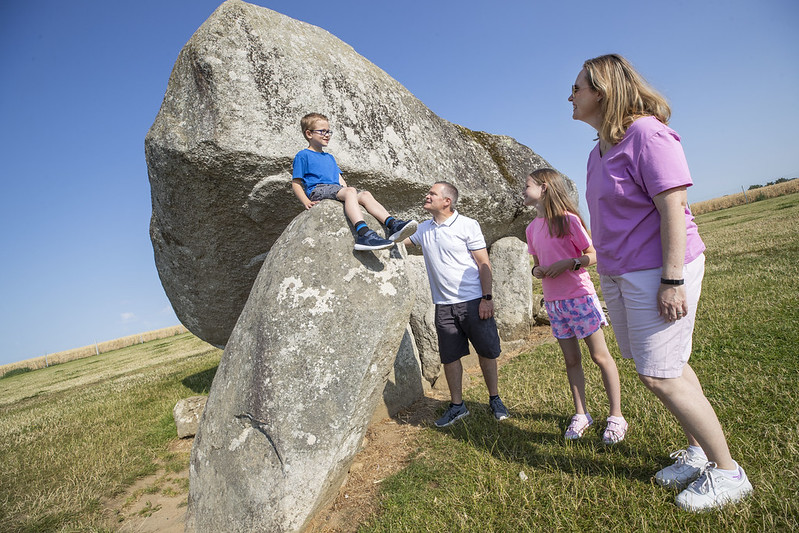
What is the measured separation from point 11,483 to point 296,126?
5400 millimetres

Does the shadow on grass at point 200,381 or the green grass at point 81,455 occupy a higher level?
the green grass at point 81,455

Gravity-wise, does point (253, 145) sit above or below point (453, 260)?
above

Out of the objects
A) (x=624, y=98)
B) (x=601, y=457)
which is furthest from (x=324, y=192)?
(x=601, y=457)

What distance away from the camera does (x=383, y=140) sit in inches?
214

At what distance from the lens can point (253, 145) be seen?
4.46 metres

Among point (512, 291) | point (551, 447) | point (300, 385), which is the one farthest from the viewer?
point (512, 291)

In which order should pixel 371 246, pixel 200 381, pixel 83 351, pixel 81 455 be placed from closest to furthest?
1. pixel 371 246
2. pixel 81 455
3. pixel 200 381
4. pixel 83 351

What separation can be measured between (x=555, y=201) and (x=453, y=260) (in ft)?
3.74

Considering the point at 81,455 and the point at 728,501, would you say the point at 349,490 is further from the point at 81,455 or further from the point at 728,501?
the point at 81,455

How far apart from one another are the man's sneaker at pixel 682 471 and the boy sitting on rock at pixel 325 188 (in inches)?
94.4

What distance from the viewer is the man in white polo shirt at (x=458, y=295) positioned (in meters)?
4.45

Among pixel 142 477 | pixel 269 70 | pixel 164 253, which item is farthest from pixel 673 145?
pixel 142 477

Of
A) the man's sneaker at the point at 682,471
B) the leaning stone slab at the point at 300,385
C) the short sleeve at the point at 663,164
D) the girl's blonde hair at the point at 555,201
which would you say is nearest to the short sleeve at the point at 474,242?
the girl's blonde hair at the point at 555,201

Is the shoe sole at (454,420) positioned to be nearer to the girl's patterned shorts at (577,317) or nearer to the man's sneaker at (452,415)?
the man's sneaker at (452,415)
